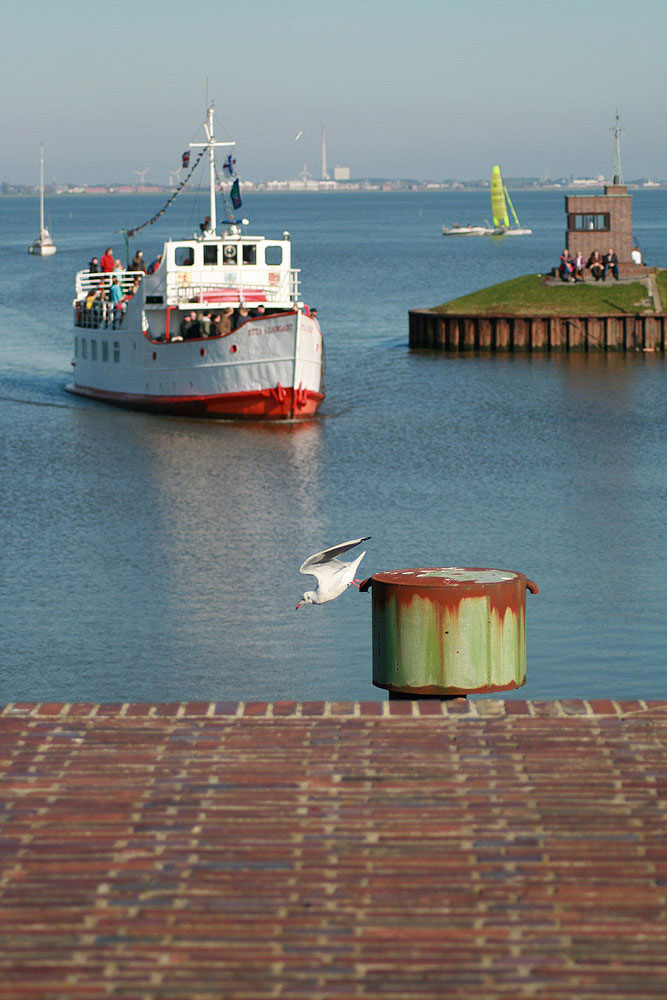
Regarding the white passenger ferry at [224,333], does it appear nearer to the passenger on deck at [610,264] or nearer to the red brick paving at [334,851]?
the passenger on deck at [610,264]

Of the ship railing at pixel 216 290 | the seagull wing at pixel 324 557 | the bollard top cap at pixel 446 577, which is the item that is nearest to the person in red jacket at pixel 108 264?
the ship railing at pixel 216 290

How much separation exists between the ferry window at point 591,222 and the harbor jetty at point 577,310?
0.04 metres

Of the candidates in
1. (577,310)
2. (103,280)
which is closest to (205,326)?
(103,280)

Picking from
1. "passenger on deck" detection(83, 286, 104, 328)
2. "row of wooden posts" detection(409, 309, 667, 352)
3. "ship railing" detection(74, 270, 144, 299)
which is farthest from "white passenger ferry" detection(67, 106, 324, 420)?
"row of wooden posts" detection(409, 309, 667, 352)

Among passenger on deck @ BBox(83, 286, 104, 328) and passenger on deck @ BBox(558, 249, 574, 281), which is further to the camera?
passenger on deck @ BBox(558, 249, 574, 281)

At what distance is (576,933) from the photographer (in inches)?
256

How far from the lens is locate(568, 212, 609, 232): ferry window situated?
2480 inches

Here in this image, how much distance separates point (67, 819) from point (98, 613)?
13.0 m

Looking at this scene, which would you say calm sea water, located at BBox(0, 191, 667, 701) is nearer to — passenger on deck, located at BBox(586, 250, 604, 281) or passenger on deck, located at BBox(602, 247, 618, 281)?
passenger on deck, located at BBox(586, 250, 604, 281)

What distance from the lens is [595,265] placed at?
60125 mm

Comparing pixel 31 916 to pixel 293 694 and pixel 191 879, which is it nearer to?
pixel 191 879

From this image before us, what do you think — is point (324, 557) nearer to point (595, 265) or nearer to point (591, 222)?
point (595, 265)

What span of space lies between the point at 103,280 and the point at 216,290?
7789 millimetres

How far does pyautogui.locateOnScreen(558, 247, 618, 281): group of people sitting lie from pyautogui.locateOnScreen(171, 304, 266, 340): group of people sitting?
21.9 meters
